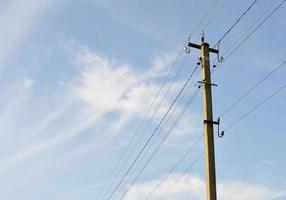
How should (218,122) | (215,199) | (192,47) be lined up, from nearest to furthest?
1. (215,199)
2. (218,122)
3. (192,47)

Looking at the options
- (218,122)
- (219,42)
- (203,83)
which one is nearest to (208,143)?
(218,122)

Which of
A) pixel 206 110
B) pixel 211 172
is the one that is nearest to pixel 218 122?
pixel 206 110

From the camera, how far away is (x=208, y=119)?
2188 cm

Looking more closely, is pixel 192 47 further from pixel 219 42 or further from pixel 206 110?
pixel 206 110

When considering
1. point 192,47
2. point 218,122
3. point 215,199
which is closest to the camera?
point 215,199

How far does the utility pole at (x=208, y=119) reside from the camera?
20.5 meters

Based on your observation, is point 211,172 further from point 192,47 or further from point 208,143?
point 192,47

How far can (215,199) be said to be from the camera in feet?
65.8

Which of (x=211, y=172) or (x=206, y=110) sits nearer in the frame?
(x=211, y=172)

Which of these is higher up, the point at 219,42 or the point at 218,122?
the point at 219,42

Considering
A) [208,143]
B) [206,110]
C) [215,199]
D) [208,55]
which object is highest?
[208,55]

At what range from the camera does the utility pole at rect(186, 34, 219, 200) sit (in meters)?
20.5

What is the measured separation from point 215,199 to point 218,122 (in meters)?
3.16

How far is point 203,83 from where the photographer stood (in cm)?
2262
